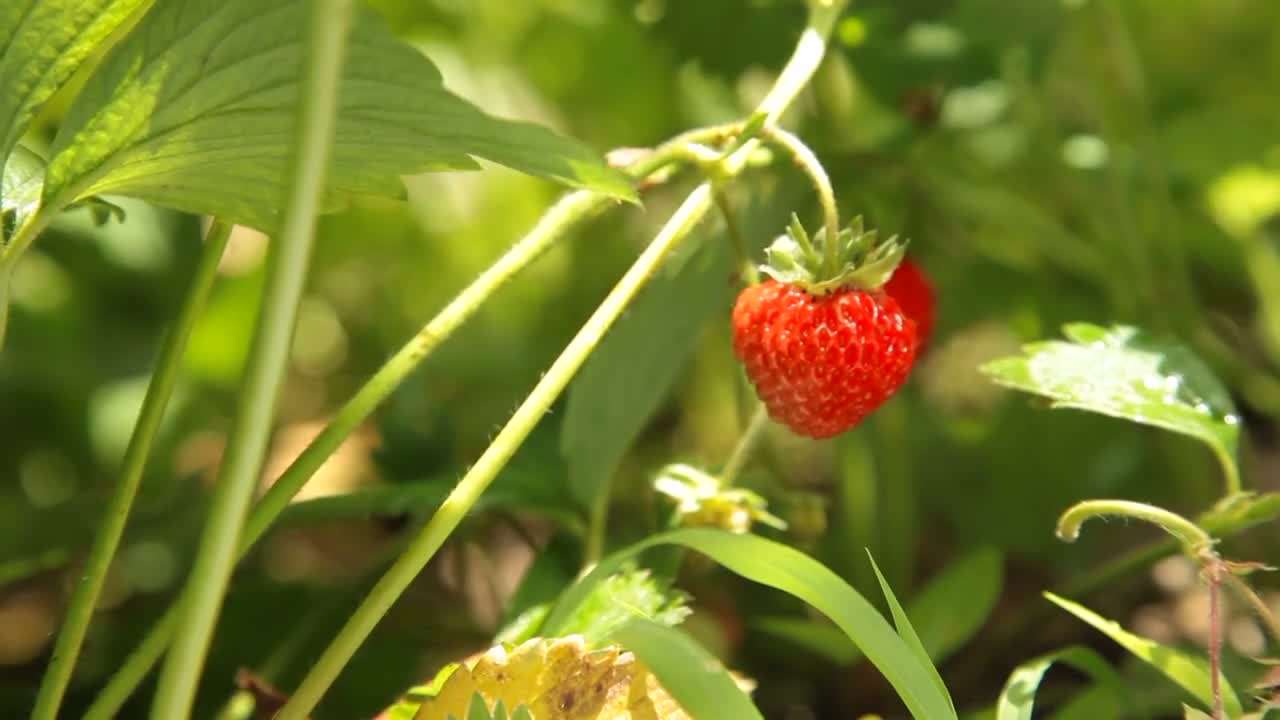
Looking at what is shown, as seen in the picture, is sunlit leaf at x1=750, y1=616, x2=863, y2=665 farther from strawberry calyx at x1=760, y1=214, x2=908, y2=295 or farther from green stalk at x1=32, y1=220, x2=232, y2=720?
green stalk at x1=32, y1=220, x2=232, y2=720

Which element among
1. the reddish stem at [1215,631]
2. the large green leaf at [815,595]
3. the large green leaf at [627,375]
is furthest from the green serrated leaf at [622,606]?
the reddish stem at [1215,631]

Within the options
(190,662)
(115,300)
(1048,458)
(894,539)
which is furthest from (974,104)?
(190,662)

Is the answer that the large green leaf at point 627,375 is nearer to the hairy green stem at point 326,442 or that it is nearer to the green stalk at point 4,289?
the hairy green stem at point 326,442

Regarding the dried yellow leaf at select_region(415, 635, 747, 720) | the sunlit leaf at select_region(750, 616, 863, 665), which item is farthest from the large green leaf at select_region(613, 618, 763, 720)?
the sunlit leaf at select_region(750, 616, 863, 665)

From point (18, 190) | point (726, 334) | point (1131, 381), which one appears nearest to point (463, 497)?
point (18, 190)

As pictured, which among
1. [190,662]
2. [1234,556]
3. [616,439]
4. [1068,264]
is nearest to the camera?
[190,662]

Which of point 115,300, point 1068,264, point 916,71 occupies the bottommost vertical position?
point 1068,264

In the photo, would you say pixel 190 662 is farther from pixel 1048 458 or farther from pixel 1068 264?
pixel 1068 264
